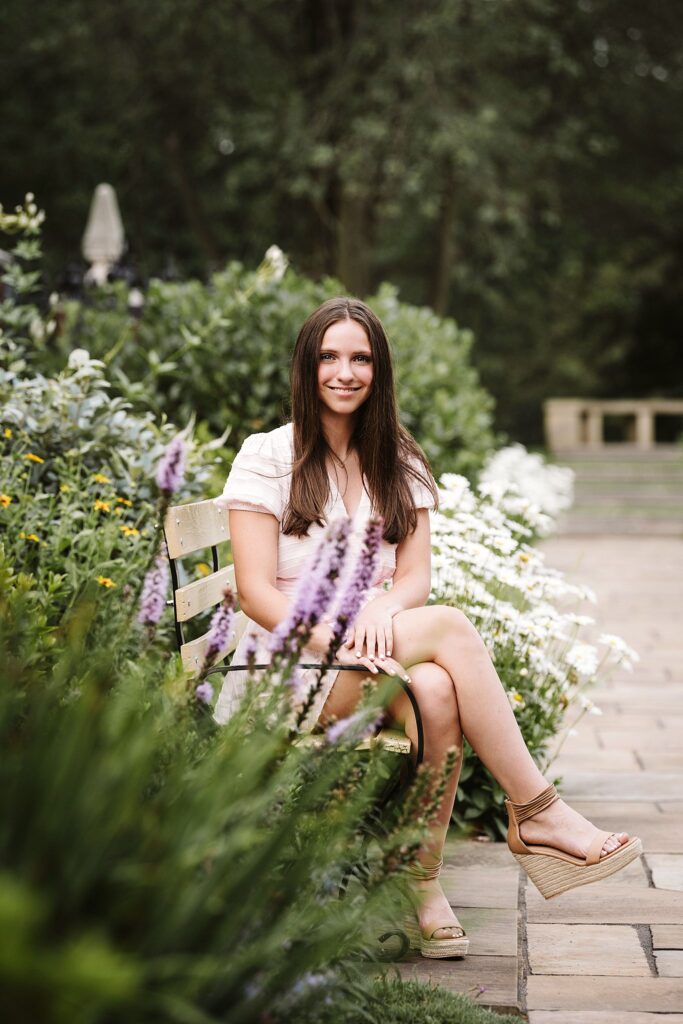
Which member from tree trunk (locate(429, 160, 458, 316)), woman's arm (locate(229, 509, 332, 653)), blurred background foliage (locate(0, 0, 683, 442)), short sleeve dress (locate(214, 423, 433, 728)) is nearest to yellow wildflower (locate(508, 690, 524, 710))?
short sleeve dress (locate(214, 423, 433, 728))

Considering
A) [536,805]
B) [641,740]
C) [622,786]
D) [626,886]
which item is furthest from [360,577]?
[641,740]

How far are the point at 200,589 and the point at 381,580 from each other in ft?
1.45

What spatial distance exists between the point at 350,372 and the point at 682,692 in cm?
306

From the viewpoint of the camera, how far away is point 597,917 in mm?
2902

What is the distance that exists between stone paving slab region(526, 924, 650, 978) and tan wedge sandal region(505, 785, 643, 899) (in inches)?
4.6

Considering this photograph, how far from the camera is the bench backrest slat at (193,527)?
9.22 feet

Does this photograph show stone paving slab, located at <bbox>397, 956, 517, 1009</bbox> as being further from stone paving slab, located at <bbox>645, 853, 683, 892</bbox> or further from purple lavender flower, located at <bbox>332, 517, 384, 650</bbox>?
purple lavender flower, located at <bbox>332, 517, 384, 650</bbox>

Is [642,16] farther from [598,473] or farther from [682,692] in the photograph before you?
[682,692]

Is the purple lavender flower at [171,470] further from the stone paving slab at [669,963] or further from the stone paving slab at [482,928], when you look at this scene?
the stone paving slab at [669,963]

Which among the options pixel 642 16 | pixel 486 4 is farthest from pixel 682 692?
pixel 642 16

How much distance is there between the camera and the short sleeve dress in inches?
115

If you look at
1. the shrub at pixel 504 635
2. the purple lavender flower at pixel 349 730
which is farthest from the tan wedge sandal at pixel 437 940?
the purple lavender flower at pixel 349 730

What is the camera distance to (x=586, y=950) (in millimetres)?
2686

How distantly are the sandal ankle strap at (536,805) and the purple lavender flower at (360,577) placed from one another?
3.06ft
